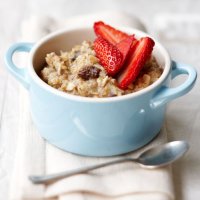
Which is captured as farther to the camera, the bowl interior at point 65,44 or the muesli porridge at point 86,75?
the bowl interior at point 65,44

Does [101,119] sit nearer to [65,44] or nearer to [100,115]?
[100,115]

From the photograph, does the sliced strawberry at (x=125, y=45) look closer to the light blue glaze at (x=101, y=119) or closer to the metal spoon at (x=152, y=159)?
the light blue glaze at (x=101, y=119)

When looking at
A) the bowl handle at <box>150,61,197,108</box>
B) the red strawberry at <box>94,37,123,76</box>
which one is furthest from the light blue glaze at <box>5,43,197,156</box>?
the red strawberry at <box>94,37,123,76</box>

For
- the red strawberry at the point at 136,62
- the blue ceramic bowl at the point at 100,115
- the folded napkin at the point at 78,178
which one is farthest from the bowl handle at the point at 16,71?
the red strawberry at the point at 136,62

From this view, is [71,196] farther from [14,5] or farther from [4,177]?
[14,5]

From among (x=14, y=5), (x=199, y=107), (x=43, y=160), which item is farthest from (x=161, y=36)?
(x=43, y=160)

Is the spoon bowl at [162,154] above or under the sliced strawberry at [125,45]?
under

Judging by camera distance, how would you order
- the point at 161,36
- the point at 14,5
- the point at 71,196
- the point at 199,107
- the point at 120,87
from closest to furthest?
the point at 71,196
the point at 120,87
the point at 199,107
the point at 161,36
the point at 14,5
